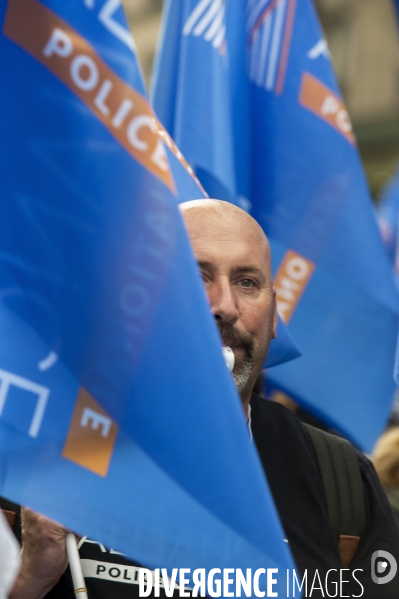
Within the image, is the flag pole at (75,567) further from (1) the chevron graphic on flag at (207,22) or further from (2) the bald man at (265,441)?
(1) the chevron graphic on flag at (207,22)

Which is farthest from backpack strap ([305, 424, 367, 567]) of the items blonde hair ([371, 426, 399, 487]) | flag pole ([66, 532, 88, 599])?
blonde hair ([371, 426, 399, 487])

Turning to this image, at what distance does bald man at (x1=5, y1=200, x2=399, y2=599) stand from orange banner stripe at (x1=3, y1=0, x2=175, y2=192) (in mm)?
618

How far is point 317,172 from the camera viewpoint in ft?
13.4

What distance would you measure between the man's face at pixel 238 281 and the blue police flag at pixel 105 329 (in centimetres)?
58

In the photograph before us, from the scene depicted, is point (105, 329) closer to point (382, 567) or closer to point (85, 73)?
point (85, 73)

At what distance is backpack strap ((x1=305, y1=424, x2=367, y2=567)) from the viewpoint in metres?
2.51

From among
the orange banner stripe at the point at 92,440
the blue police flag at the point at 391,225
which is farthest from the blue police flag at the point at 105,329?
the blue police flag at the point at 391,225

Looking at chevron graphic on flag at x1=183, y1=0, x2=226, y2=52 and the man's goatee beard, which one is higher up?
chevron graphic on flag at x1=183, y1=0, x2=226, y2=52

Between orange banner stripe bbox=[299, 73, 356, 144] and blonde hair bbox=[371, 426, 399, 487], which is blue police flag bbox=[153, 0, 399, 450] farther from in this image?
blonde hair bbox=[371, 426, 399, 487]

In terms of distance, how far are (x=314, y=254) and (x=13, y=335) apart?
223 cm

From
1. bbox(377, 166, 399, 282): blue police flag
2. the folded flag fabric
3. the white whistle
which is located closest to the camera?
the folded flag fabric

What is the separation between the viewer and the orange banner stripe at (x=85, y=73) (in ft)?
6.46

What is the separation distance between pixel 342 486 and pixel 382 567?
21 centimetres

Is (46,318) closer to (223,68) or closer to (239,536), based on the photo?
(239,536)
